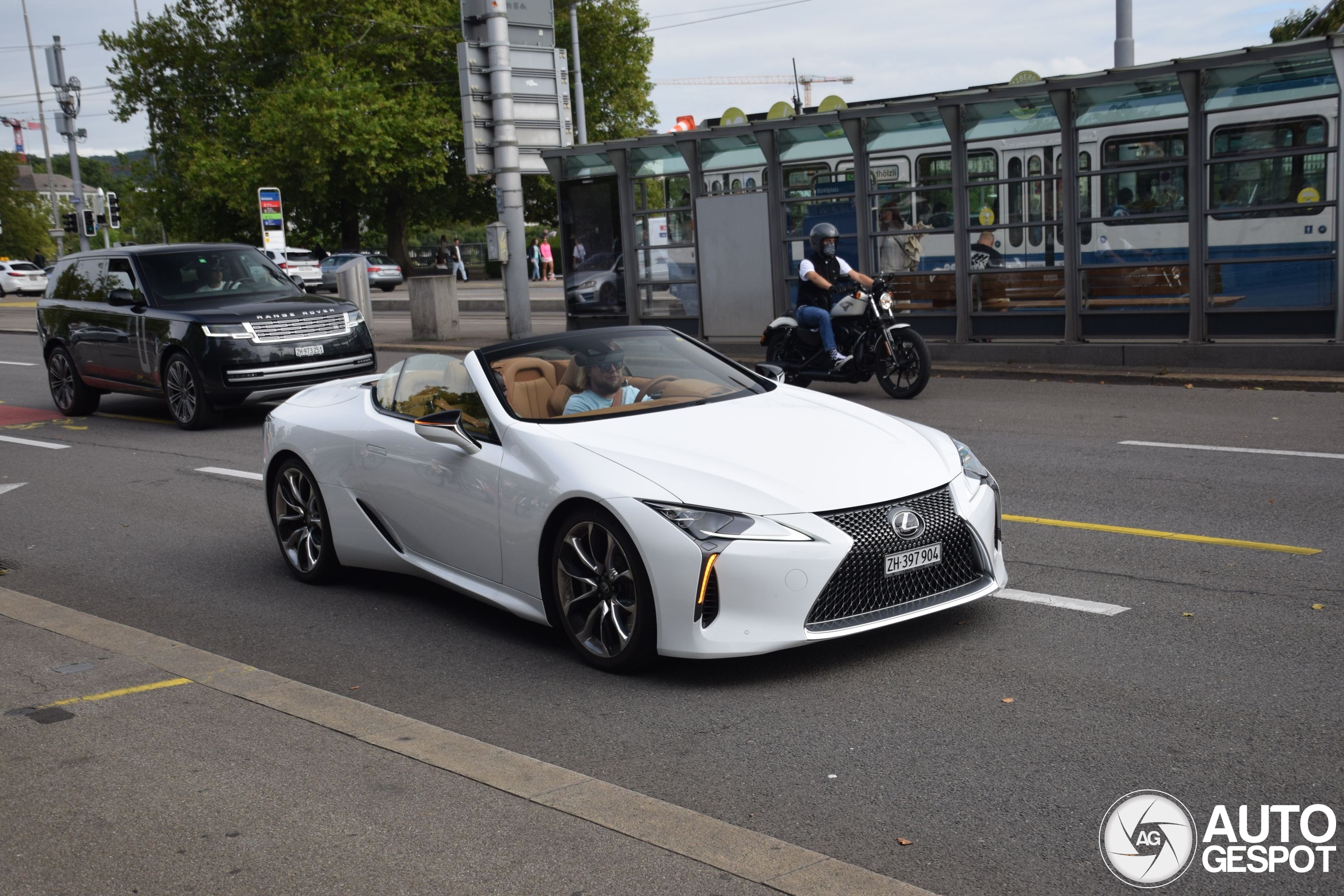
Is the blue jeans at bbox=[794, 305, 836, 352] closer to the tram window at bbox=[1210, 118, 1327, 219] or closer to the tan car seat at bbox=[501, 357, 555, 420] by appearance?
the tram window at bbox=[1210, 118, 1327, 219]

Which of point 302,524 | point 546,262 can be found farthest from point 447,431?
point 546,262

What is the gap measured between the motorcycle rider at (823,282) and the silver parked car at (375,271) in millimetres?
37153

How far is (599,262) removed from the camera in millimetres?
20922

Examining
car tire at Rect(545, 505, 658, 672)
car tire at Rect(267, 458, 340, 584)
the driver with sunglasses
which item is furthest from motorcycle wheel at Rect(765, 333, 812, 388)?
car tire at Rect(545, 505, 658, 672)

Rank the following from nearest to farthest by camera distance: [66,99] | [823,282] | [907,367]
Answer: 1. [823,282]
2. [907,367]
3. [66,99]

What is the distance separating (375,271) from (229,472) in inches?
1659

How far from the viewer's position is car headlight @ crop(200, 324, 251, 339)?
13.6 meters

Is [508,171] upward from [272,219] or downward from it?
upward

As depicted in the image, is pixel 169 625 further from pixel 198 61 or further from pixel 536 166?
pixel 198 61

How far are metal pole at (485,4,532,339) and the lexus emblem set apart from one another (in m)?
14.0

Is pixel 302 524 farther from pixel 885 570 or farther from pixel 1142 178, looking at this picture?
pixel 1142 178

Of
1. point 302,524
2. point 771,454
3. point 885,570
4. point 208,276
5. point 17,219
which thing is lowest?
point 302,524

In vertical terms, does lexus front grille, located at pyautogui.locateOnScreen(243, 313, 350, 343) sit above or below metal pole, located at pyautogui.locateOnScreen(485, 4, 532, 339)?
below

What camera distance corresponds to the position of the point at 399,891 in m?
3.56
